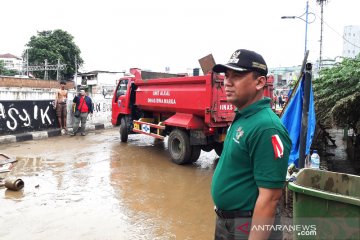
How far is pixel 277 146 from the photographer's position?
1604 mm

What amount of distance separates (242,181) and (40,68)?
5280cm

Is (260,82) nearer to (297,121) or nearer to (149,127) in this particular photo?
(297,121)

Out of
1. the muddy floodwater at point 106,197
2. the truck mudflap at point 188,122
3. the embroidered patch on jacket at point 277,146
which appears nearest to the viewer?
the embroidered patch on jacket at point 277,146

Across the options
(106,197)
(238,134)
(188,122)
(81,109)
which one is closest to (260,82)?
(238,134)

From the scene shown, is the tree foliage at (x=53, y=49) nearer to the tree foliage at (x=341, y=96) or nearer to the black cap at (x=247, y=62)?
the tree foliage at (x=341, y=96)

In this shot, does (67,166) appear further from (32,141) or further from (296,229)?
(296,229)

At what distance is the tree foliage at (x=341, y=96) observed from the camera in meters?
4.69

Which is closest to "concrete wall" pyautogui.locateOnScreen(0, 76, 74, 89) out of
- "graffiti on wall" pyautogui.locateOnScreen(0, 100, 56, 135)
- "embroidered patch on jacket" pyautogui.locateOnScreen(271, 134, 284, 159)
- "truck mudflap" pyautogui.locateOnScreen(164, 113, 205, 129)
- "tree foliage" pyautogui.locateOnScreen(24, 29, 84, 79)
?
"tree foliage" pyautogui.locateOnScreen(24, 29, 84, 79)

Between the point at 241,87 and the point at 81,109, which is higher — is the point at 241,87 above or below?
above

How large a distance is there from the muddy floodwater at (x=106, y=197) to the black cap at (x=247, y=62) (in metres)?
2.61

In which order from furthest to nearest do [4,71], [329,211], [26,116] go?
[4,71]
[26,116]
[329,211]

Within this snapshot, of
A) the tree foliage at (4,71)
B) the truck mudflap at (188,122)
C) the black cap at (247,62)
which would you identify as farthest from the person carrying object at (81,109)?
the tree foliage at (4,71)

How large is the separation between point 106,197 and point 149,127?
3.44 meters

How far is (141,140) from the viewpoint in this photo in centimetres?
1061
